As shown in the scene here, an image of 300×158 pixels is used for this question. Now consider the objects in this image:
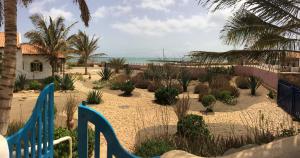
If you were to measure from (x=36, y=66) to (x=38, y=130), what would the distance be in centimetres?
2264

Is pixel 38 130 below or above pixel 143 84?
above

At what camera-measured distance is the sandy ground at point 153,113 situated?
10.7 meters

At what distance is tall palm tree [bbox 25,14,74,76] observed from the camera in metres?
25.3

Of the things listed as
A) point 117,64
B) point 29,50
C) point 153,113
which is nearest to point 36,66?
point 29,50

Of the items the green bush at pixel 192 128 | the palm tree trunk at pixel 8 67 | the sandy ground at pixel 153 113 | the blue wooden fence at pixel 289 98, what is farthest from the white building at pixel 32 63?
the green bush at pixel 192 128

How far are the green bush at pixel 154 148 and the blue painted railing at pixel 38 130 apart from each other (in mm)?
2763

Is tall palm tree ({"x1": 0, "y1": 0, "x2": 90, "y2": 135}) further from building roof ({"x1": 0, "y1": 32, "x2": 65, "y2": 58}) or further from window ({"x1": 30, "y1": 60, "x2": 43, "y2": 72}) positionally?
window ({"x1": 30, "y1": 60, "x2": 43, "y2": 72})

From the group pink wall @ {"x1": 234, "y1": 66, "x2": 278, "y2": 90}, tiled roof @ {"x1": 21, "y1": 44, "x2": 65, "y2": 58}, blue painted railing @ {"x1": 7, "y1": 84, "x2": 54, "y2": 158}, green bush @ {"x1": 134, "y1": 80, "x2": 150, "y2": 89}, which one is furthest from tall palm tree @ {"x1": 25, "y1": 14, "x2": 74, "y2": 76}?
blue painted railing @ {"x1": 7, "y1": 84, "x2": 54, "y2": 158}

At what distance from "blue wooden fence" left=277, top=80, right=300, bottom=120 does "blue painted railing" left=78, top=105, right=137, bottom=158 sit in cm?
1025

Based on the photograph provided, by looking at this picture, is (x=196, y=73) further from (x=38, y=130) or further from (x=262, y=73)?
(x=38, y=130)

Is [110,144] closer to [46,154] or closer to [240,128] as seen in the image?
[46,154]

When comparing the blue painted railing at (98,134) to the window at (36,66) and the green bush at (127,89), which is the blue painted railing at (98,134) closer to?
the green bush at (127,89)

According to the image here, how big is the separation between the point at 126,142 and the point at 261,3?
17.6 ft

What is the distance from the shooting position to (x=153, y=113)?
14.3 metres
